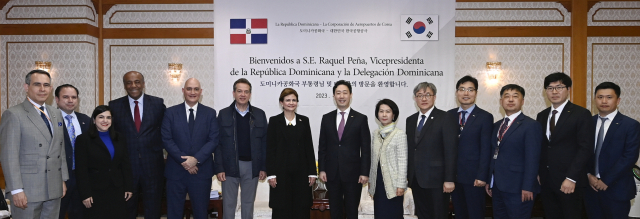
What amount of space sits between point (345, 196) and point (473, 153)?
1.14 metres

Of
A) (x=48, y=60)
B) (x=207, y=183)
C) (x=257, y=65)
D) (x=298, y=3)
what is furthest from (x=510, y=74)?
(x=48, y=60)

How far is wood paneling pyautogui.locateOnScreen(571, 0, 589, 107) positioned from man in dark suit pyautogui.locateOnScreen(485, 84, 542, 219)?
13.3 ft

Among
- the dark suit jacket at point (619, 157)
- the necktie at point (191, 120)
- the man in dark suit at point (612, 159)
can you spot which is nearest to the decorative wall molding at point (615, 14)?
the man in dark suit at point (612, 159)

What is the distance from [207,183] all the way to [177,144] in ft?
1.44

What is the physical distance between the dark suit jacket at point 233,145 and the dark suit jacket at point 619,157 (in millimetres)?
2731

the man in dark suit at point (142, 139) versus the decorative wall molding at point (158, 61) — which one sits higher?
the decorative wall molding at point (158, 61)

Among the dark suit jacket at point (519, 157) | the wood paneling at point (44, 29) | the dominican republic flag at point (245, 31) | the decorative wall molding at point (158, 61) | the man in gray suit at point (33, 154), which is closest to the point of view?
the man in gray suit at point (33, 154)

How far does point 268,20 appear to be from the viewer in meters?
5.46

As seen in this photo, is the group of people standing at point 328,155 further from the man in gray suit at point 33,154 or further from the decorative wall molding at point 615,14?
the decorative wall molding at point 615,14

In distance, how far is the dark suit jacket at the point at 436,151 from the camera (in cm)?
321

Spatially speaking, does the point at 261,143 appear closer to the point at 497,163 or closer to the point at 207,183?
the point at 207,183

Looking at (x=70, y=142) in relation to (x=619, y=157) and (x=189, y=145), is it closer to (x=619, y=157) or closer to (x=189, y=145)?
(x=189, y=145)

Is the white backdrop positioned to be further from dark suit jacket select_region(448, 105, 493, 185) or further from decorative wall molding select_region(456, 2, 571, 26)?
dark suit jacket select_region(448, 105, 493, 185)

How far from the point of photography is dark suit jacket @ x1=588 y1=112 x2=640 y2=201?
121 inches
